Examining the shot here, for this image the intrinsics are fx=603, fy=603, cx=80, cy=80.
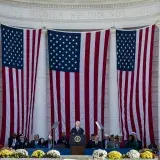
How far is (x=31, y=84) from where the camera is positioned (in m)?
37.8

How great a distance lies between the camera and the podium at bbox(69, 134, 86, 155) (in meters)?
31.7

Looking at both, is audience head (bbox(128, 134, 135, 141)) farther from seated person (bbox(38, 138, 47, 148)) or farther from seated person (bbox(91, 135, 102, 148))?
seated person (bbox(38, 138, 47, 148))

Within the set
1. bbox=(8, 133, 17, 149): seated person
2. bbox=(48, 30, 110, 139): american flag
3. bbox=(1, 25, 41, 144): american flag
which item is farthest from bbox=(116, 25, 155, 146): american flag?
bbox=(8, 133, 17, 149): seated person

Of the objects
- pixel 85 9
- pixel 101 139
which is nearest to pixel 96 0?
pixel 85 9

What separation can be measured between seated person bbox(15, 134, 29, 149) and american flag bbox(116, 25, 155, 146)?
20.2 ft

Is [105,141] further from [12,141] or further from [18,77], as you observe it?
[18,77]

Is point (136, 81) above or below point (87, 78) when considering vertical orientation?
below

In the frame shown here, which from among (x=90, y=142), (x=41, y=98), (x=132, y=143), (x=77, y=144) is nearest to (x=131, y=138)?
(x=132, y=143)

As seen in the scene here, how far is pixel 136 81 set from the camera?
37.5m

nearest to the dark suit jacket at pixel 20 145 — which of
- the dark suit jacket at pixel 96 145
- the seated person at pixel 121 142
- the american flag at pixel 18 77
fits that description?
the american flag at pixel 18 77

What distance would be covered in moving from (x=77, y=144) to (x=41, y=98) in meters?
7.05

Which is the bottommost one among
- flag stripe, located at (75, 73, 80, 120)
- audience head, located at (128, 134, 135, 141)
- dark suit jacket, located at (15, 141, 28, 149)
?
dark suit jacket, located at (15, 141, 28, 149)

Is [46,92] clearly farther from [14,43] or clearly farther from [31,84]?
[14,43]

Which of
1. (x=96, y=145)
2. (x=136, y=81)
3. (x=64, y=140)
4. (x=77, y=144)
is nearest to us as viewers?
(x=77, y=144)
